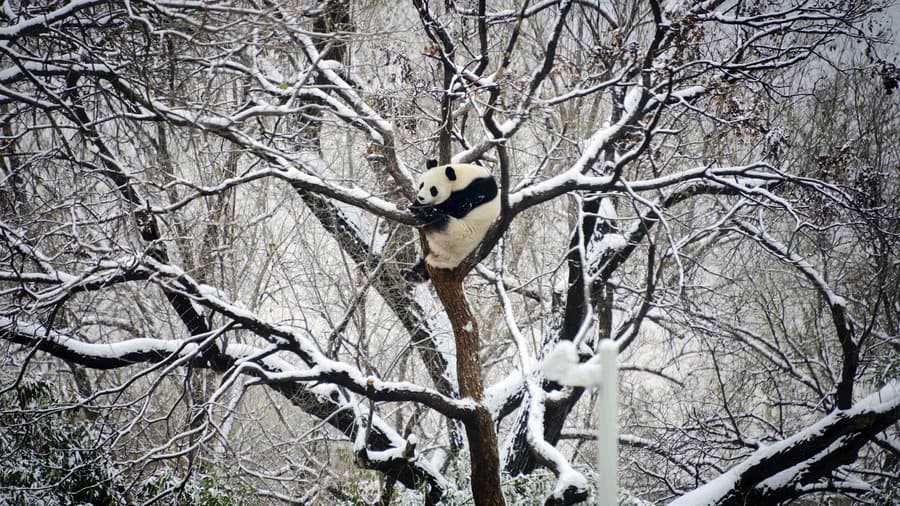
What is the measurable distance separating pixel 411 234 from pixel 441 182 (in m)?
2.98

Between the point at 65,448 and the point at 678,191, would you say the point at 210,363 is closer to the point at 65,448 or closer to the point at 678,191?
the point at 65,448

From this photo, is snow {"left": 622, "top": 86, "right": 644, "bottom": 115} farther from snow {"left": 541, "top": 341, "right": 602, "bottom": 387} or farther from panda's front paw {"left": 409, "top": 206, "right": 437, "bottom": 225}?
snow {"left": 541, "top": 341, "right": 602, "bottom": 387}

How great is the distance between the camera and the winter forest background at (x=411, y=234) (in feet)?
14.8

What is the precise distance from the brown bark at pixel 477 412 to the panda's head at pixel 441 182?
2.09 ft

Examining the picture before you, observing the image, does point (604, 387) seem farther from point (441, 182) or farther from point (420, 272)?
point (420, 272)

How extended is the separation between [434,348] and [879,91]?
16.5 ft

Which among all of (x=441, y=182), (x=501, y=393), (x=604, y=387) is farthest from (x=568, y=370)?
(x=501, y=393)

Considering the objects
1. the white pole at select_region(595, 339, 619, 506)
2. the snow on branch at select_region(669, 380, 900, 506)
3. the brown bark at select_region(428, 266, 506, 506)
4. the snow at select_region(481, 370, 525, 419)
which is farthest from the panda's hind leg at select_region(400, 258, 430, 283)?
the white pole at select_region(595, 339, 619, 506)

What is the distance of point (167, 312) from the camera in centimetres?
757

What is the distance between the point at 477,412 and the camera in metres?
4.93

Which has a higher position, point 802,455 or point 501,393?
point 501,393

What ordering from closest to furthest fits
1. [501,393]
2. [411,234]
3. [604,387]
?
[604,387] → [501,393] → [411,234]

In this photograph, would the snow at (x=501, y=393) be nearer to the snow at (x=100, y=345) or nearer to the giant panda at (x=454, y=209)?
the giant panda at (x=454, y=209)

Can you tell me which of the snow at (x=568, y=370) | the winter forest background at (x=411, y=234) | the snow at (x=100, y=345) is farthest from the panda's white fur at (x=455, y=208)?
the snow at (x=568, y=370)
